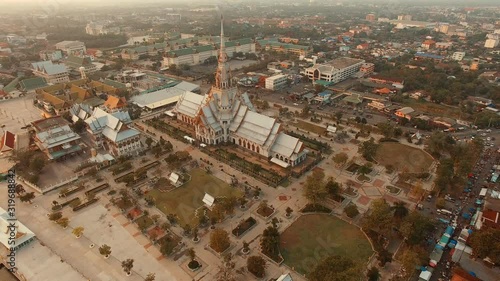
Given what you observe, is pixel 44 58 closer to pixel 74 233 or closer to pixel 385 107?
pixel 74 233

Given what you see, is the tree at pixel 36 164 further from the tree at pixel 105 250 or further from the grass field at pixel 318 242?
the grass field at pixel 318 242

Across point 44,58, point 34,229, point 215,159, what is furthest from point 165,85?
point 44,58

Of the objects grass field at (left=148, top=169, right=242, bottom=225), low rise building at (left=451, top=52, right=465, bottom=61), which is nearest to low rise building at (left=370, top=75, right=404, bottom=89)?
low rise building at (left=451, top=52, right=465, bottom=61)

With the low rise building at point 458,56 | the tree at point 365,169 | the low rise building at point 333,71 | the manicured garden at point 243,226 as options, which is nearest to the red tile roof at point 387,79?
the low rise building at point 333,71

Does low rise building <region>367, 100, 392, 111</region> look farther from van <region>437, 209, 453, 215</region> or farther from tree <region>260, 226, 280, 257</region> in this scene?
tree <region>260, 226, 280, 257</region>

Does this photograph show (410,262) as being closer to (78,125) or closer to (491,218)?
(491,218)

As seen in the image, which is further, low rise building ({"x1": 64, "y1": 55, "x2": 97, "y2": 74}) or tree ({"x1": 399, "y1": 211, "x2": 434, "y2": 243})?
low rise building ({"x1": 64, "y1": 55, "x2": 97, "y2": 74})

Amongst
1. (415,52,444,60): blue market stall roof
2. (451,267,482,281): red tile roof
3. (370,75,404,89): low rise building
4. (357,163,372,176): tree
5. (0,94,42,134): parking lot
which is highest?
(415,52,444,60): blue market stall roof

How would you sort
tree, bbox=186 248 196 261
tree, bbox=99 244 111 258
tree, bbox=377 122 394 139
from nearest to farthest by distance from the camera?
1. tree, bbox=186 248 196 261
2. tree, bbox=99 244 111 258
3. tree, bbox=377 122 394 139
